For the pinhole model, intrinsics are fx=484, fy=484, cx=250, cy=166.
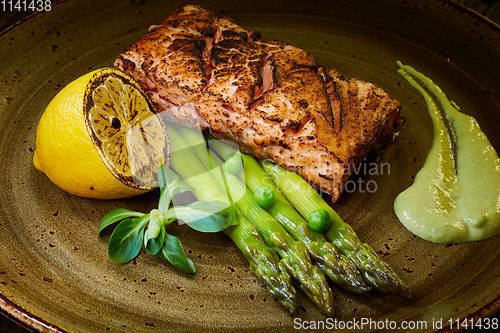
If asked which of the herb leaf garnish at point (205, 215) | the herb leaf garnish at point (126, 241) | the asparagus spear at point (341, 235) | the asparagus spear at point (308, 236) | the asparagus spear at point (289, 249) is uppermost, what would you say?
the asparagus spear at point (341, 235)

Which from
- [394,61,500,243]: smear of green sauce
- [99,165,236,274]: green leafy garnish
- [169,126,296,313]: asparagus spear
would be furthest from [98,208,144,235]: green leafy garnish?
[394,61,500,243]: smear of green sauce

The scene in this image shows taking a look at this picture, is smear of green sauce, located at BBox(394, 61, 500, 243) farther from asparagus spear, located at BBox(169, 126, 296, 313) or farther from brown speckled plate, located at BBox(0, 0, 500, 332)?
asparagus spear, located at BBox(169, 126, 296, 313)

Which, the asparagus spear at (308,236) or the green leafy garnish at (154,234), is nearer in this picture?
the asparagus spear at (308,236)

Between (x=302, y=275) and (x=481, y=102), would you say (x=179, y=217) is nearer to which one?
(x=302, y=275)

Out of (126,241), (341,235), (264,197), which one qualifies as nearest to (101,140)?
(126,241)

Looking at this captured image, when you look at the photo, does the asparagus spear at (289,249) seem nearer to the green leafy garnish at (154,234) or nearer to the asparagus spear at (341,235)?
the asparagus spear at (341,235)

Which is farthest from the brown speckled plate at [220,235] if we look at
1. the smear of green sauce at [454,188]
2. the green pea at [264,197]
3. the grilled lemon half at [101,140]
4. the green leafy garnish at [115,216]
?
the green pea at [264,197]

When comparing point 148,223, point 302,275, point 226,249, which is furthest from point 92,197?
point 302,275
